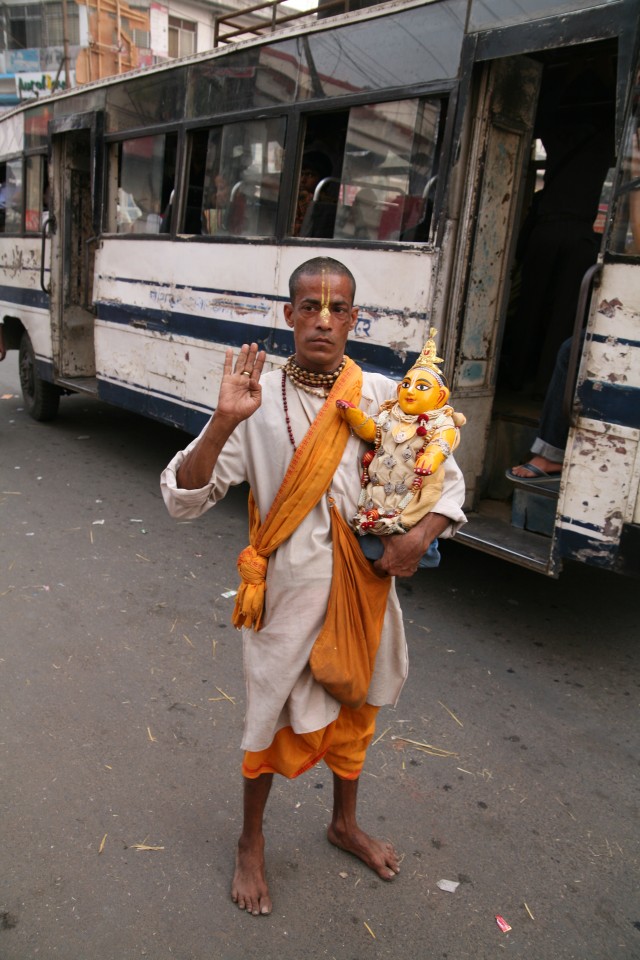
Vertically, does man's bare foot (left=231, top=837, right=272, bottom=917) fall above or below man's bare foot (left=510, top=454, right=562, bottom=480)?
below

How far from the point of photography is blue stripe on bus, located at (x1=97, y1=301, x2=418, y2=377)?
400 cm

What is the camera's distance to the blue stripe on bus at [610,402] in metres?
3.10

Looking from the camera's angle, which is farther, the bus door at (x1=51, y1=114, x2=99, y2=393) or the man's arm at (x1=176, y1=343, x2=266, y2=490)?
the bus door at (x1=51, y1=114, x2=99, y2=393)

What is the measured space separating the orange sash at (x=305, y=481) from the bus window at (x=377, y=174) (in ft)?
7.21

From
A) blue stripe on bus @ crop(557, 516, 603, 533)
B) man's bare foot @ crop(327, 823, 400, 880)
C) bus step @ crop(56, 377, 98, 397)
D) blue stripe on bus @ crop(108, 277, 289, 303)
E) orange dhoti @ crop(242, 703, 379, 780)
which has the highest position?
blue stripe on bus @ crop(108, 277, 289, 303)

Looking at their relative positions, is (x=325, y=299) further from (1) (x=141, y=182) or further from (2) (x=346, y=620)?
(1) (x=141, y=182)

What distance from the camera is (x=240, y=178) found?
4902 mm

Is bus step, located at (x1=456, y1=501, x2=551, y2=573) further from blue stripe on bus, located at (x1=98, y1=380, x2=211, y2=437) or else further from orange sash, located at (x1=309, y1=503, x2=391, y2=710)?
blue stripe on bus, located at (x1=98, y1=380, x2=211, y2=437)

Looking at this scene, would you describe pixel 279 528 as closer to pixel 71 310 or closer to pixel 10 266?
pixel 71 310

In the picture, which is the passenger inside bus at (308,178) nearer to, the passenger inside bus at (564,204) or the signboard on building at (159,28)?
the passenger inside bus at (564,204)

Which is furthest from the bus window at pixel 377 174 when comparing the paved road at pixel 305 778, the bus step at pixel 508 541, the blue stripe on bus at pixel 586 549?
the paved road at pixel 305 778

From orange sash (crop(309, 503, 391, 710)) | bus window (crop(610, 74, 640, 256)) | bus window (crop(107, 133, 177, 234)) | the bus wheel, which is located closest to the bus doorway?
bus window (crop(610, 74, 640, 256))

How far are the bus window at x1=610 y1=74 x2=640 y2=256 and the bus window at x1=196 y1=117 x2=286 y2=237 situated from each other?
220cm

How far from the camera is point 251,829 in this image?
2195mm
